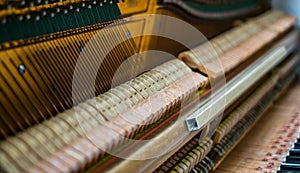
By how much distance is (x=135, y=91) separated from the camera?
7.41 feet

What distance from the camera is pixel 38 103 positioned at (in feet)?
6.43

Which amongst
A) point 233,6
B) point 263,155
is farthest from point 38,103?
point 233,6

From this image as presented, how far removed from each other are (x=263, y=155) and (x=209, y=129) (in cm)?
67

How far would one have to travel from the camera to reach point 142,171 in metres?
2.03

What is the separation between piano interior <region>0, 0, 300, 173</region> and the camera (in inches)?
71.3

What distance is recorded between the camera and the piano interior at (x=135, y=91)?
5.94ft

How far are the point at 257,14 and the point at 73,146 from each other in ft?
12.5

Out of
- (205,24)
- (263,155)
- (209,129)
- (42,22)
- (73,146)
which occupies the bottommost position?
(263,155)

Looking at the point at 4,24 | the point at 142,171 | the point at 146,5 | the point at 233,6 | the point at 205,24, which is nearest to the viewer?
the point at 4,24

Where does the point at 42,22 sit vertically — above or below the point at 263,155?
above

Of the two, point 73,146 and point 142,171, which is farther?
point 142,171

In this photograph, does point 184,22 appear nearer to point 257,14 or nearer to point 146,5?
point 146,5

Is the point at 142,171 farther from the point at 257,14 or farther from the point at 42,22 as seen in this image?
the point at 257,14

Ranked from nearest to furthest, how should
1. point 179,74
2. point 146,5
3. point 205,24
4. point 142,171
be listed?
point 142,171 → point 179,74 → point 146,5 → point 205,24
